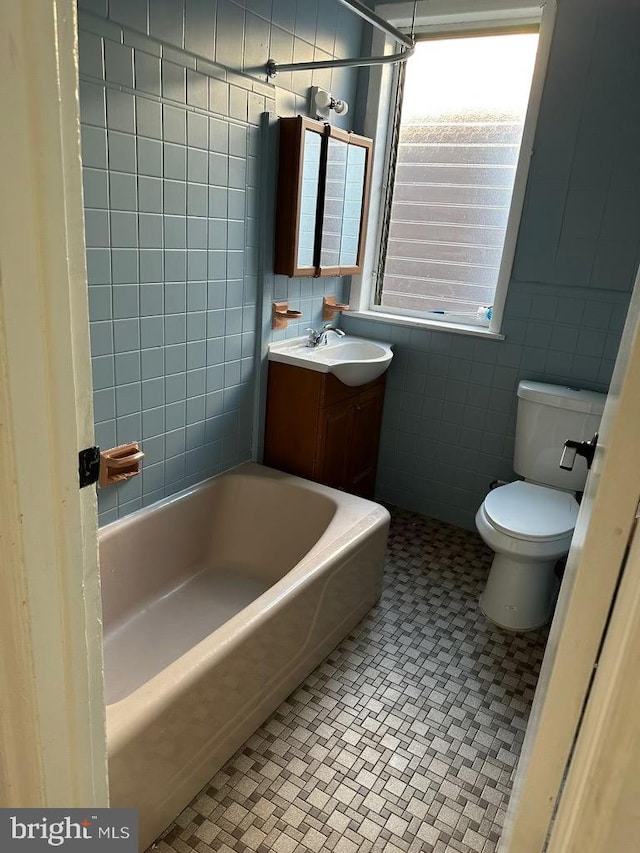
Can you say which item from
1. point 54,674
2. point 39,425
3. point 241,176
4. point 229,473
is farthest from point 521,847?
point 241,176

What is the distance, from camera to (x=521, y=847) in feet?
2.76

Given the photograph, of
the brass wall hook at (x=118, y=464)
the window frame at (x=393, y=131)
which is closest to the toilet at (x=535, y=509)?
the window frame at (x=393, y=131)

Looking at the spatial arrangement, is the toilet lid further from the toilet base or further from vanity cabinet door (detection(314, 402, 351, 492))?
vanity cabinet door (detection(314, 402, 351, 492))

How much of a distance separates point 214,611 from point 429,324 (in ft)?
5.57

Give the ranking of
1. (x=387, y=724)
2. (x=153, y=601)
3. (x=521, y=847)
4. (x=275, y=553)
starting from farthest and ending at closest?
(x=275, y=553) < (x=153, y=601) < (x=387, y=724) < (x=521, y=847)

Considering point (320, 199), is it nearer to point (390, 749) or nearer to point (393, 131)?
point (393, 131)

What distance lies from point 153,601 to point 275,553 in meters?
0.52

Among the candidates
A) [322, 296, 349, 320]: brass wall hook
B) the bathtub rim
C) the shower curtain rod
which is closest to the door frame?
the bathtub rim

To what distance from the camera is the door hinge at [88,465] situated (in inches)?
34.4

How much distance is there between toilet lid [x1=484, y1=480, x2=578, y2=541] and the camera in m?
2.22

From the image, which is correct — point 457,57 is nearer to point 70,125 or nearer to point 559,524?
point 559,524

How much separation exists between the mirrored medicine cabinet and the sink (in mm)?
344

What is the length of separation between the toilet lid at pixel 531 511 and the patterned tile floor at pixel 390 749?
0.45 m

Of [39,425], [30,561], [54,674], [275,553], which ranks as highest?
[39,425]
